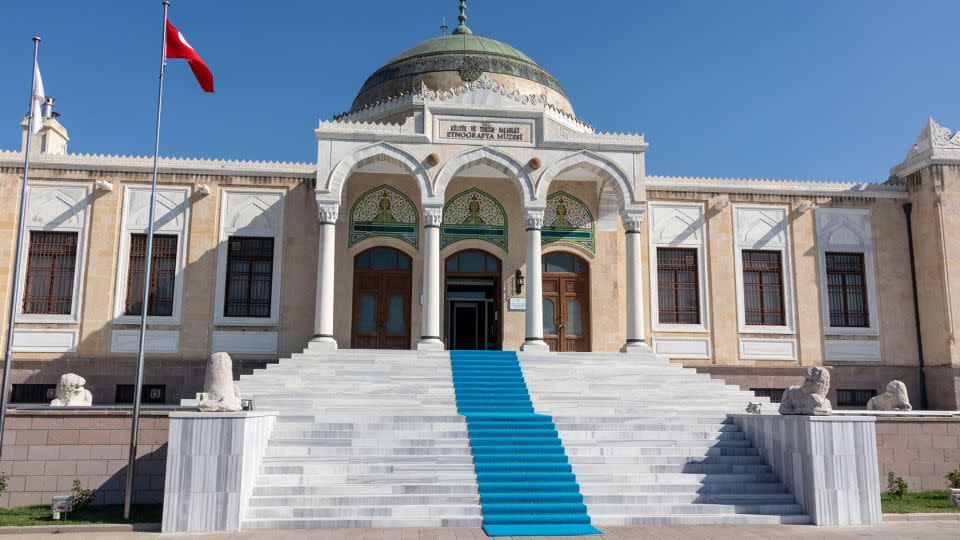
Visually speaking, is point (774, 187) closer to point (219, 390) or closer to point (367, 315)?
point (367, 315)

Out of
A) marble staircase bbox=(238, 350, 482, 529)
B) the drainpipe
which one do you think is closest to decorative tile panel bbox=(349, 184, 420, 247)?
marble staircase bbox=(238, 350, 482, 529)

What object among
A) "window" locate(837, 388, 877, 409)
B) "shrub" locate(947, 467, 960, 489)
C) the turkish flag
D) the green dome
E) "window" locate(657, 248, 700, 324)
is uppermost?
the green dome

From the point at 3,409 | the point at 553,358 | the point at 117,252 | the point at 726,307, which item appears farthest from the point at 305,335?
the point at 726,307

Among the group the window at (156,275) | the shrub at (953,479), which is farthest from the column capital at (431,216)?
the shrub at (953,479)

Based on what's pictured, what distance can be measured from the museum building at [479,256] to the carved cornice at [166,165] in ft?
0.17

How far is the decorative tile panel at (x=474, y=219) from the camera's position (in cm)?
1858

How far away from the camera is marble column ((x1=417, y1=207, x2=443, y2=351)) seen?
53.0 feet

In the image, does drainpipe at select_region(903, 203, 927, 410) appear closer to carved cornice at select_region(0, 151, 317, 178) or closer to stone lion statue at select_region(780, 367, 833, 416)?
stone lion statue at select_region(780, 367, 833, 416)

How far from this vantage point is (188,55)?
1288 centimetres

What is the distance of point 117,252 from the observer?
17.4 m

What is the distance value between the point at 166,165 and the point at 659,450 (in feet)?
42.0

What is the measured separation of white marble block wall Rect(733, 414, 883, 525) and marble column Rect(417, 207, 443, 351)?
7791 millimetres

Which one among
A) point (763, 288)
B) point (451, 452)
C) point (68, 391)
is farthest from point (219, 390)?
point (763, 288)

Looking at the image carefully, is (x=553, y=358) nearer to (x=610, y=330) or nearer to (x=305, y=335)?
(x=610, y=330)
